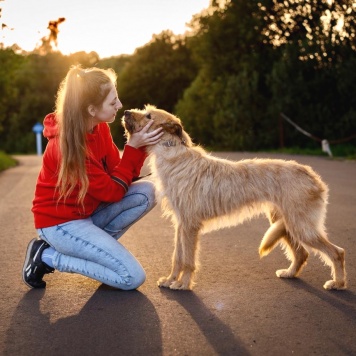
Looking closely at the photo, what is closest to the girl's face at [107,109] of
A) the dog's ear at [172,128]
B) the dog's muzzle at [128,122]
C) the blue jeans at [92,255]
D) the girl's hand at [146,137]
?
the dog's muzzle at [128,122]

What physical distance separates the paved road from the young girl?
0.19 metres

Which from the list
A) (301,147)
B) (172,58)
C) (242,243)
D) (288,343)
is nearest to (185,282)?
(288,343)

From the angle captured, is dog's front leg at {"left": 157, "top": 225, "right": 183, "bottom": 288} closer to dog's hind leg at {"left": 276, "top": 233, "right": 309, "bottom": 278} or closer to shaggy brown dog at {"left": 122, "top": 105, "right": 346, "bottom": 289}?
shaggy brown dog at {"left": 122, "top": 105, "right": 346, "bottom": 289}

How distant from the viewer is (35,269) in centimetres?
549

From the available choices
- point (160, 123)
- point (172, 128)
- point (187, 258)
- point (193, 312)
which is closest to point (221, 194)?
point (187, 258)

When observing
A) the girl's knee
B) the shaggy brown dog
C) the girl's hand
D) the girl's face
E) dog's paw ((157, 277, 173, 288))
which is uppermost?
the girl's face

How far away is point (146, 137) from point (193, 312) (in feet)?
5.49

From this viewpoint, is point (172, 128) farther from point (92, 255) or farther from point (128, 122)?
point (92, 255)

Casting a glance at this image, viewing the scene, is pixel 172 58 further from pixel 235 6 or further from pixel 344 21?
pixel 344 21

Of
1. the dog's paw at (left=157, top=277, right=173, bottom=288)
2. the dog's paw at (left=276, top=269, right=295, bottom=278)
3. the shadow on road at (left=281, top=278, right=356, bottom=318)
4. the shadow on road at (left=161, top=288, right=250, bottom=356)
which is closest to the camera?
the shadow on road at (left=161, top=288, right=250, bottom=356)

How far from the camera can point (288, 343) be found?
400 cm

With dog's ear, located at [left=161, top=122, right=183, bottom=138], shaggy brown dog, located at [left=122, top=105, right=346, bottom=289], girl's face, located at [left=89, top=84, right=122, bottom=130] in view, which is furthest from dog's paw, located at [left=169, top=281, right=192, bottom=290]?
girl's face, located at [left=89, top=84, right=122, bottom=130]

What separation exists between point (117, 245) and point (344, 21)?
24.4 metres

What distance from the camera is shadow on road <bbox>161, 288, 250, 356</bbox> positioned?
3.93 m
